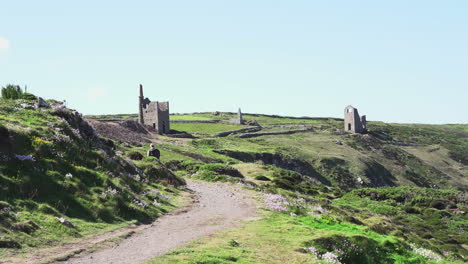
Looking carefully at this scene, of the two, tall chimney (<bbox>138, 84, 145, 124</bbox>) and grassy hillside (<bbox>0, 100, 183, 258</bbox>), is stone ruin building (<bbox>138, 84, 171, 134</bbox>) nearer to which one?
tall chimney (<bbox>138, 84, 145, 124</bbox>)

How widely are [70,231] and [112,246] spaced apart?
2109mm

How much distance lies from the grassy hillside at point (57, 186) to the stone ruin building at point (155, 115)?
6394cm

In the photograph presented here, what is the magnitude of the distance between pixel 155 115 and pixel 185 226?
3045 inches

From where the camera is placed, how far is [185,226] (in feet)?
70.7

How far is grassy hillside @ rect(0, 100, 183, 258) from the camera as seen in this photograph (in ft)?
56.3

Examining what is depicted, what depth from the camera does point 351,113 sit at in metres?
136

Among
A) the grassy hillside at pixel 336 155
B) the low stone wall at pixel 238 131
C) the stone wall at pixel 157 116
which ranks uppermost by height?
the stone wall at pixel 157 116

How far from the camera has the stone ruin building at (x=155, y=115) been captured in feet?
318

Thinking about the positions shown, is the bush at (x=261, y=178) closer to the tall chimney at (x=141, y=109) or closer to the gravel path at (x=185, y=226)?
the gravel path at (x=185, y=226)

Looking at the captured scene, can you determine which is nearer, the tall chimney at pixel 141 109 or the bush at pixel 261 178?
the bush at pixel 261 178

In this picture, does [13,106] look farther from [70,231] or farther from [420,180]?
[420,180]

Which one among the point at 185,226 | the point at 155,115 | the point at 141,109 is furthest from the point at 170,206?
the point at 141,109

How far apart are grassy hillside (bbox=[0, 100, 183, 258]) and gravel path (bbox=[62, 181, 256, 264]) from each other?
63.8 inches

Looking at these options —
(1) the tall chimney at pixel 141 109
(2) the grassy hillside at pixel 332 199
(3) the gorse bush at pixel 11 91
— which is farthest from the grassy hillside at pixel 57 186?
(1) the tall chimney at pixel 141 109
